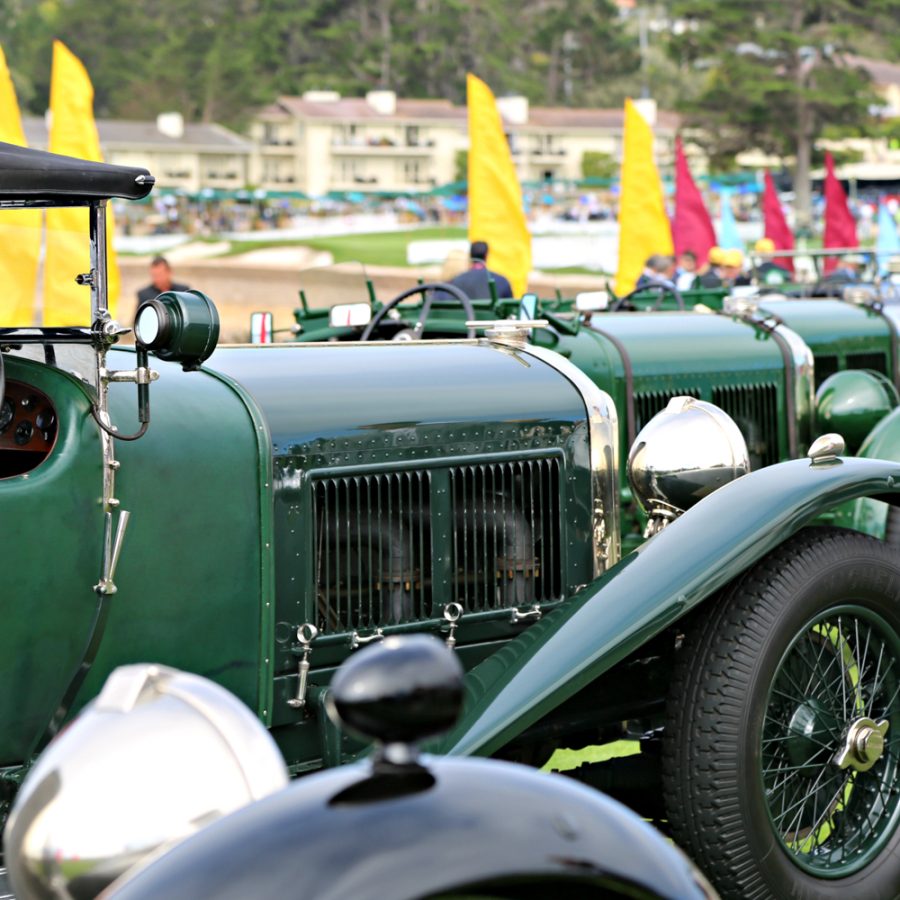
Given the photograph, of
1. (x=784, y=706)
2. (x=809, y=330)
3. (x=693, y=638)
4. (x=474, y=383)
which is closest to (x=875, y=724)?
(x=784, y=706)

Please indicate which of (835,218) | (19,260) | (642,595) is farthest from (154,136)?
(642,595)

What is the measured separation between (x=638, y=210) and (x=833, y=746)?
11994mm

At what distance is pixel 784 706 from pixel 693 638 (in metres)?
0.31

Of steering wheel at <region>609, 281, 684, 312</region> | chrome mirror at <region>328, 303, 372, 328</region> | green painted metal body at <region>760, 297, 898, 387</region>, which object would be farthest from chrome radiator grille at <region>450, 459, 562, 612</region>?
green painted metal body at <region>760, 297, 898, 387</region>

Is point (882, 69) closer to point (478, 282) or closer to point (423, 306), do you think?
point (478, 282)

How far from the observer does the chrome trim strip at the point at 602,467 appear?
4.83 m

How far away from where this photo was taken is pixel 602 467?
4.85 metres

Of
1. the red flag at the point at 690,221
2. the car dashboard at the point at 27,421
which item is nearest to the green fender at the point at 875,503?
the car dashboard at the point at 27,421

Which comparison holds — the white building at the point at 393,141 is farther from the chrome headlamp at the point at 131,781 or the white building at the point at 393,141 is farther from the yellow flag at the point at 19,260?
the chrome headlamp at the point at 131,781

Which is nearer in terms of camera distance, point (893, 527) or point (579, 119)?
point (893, 527)

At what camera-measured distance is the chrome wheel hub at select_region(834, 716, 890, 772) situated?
397cm

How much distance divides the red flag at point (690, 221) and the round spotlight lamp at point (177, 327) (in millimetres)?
16134

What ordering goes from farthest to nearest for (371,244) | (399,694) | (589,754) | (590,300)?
(371,244) → (590,300) → (589,754) → (399,694)

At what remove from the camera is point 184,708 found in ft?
7.47
